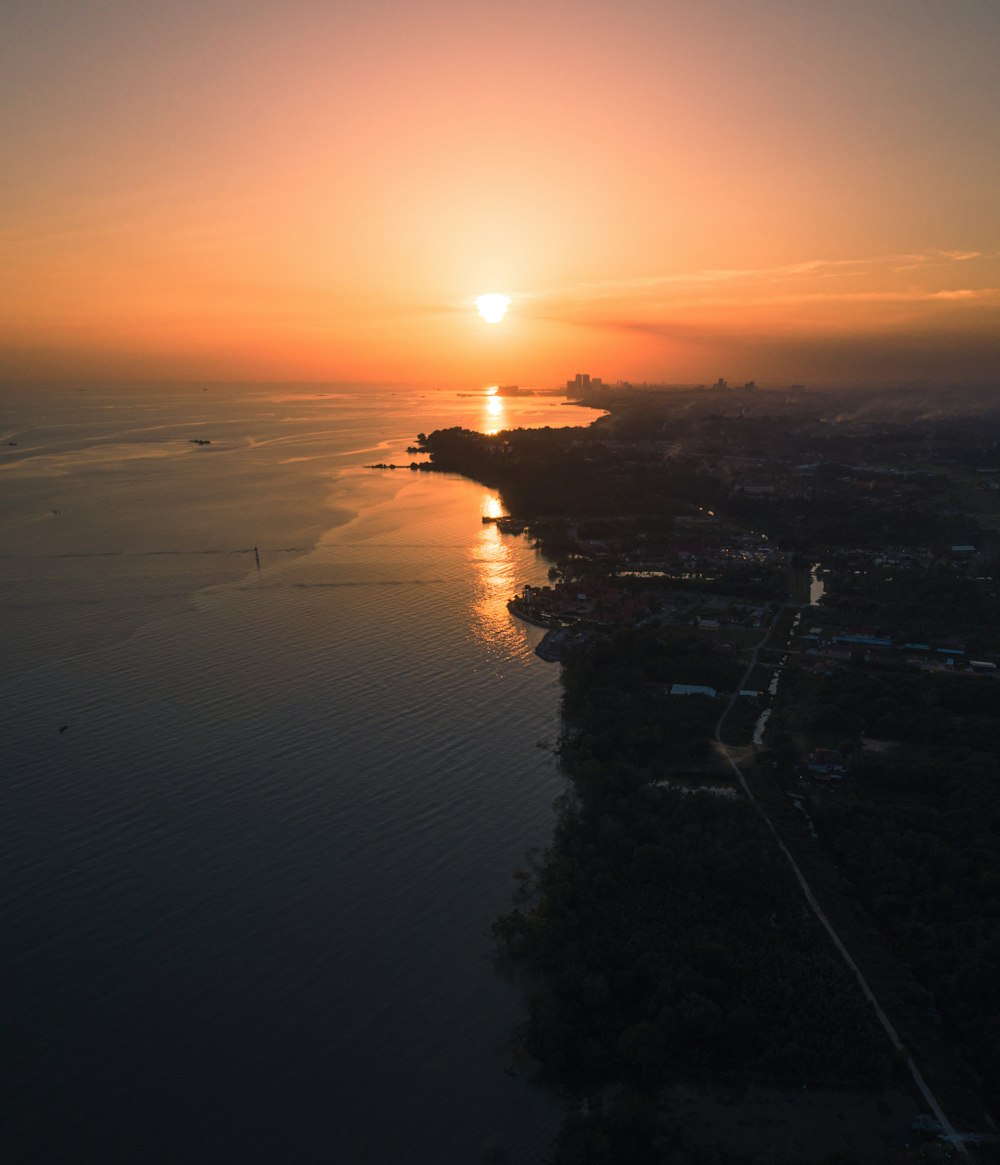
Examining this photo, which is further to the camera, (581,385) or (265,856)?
(581,385)

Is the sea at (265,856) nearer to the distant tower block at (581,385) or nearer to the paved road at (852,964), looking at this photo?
the paved road at (852,964)

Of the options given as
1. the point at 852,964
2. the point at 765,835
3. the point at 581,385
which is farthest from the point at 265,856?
the point at 581,385

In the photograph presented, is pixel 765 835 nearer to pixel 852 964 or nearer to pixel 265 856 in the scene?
pixel 852 964

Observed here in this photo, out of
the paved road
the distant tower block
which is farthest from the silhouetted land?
the distant tower block

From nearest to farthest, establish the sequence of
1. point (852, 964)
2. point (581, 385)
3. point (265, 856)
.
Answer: point (852, 964) < point (265, 856) < point (581, 385)

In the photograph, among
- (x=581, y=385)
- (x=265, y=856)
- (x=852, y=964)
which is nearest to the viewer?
(x=852, y=964)

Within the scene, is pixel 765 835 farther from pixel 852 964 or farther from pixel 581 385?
pixel 581 385
